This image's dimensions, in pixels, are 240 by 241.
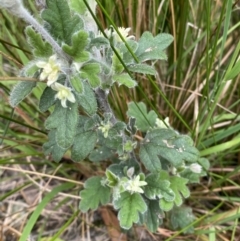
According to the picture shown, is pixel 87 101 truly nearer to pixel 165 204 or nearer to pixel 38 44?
pixel 38 44

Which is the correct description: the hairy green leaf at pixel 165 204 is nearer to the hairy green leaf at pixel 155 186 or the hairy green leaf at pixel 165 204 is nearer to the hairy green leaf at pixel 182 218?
the hairy green leaf at pixel 155 186

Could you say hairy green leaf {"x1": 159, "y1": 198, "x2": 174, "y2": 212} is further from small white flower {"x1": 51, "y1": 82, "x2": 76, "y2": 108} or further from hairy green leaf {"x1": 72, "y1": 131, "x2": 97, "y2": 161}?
small white flower {"x1": 51, "y1": 82, "x2": 76, "y2": 108}

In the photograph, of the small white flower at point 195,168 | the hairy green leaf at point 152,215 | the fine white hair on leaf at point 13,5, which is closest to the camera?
the fine white hair on leaf at point 13,5

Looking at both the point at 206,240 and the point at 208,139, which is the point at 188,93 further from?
the point at 206,240

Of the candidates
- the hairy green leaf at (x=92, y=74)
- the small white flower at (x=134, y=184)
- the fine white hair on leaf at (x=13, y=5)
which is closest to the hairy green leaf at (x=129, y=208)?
the small white flower at (x=134, y=184)

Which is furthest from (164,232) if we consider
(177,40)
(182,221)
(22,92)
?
(22,92)

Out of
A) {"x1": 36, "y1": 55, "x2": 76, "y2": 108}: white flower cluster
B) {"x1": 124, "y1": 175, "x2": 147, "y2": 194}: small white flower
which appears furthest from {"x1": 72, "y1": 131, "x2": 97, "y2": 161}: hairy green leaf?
{"x1": 36, "y1": 55, "x2": 76, "y2": 108}: white flower cluster
